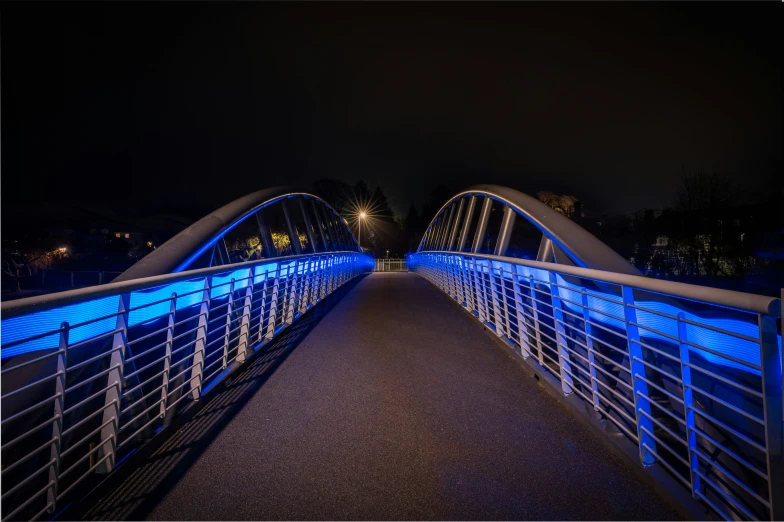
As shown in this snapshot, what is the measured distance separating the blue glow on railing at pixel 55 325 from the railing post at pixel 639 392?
3220 millimetres

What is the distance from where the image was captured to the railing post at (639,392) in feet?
9.00

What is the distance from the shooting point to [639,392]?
277 centimetres

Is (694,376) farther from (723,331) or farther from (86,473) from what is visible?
(86,473)

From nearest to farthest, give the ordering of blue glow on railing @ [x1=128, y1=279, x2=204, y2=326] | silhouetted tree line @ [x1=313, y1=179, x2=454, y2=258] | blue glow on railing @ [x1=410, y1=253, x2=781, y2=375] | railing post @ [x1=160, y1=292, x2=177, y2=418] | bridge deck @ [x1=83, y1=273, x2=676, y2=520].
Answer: blue glow on railing @ [x1=410, y1=253, x2=781, y2=375] < bridge deck @ [x1=83, y1=273, x2=676, y2=520] < blue glow on railing @ [x1=128, y1=279, x2=204, y2=326] < railing post @ [x1=160, y1=292, x2=177, y2=418] < silhouetted tree line @ [x1=313, y1=179, x2=454, y2=258]

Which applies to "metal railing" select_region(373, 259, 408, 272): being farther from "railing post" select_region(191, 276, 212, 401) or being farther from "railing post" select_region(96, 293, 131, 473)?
"railing post" select_region(96, 293, 131, 473)

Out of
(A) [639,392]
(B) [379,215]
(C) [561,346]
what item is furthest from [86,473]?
(B) [379,215]

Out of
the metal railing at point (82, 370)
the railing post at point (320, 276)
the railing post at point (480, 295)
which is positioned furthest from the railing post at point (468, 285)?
the metal railing at point (82, 370)

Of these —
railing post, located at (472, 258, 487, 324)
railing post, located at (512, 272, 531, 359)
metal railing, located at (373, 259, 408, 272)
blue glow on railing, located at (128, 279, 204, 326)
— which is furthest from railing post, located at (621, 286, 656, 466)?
metal railing, located at (373, 259, 408, 272)

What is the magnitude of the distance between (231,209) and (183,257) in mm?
3386

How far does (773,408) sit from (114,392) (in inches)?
134

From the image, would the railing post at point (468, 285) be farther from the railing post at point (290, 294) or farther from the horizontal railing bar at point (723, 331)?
the horizontal railing bar at point (723, 331)

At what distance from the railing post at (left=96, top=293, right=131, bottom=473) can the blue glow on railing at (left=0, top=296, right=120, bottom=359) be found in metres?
0.05

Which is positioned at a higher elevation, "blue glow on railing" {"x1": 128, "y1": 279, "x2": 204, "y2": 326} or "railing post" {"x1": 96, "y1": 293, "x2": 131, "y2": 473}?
"blue glow on railing" {"x1": 128, "y1": 279, "x2": 204, "y2": 326}

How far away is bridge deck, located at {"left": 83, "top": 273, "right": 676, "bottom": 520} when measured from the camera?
2422 millimetres
